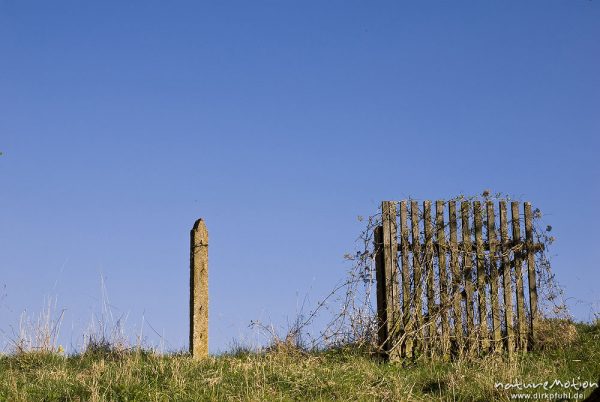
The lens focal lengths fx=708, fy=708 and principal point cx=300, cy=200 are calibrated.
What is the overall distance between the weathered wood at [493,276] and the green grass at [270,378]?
2.18ft

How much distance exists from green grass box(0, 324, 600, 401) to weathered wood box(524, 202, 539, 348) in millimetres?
751

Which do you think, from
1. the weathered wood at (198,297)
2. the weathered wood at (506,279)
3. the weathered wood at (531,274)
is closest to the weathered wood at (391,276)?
the weathered wood at (506,279)

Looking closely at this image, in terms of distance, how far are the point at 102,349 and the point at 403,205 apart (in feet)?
18.7

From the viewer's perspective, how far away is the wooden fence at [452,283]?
12.0 metres

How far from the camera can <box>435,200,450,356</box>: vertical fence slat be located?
12.0m

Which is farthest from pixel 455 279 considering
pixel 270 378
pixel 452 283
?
pixel 270 378

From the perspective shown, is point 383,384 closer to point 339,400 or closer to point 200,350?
point 339,400

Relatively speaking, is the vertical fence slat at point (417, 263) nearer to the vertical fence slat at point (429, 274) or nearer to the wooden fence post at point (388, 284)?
the vertical fence slat at point (429, 274)

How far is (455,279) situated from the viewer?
12.2 metres

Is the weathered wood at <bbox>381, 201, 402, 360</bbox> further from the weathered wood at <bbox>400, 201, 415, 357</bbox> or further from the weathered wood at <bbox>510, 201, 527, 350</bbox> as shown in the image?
the weathered wood at <bbox>510, 201, 527, 350</bbox>

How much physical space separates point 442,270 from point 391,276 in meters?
0.90

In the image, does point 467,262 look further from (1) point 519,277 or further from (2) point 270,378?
(2) point 270,378

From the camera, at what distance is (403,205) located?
40.5 ft

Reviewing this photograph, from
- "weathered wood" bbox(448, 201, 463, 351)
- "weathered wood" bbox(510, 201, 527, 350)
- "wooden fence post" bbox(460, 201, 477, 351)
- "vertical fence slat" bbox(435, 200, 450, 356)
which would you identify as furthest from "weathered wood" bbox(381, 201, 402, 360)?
"weathered wood" bbox(510, 201, 527, 350)
